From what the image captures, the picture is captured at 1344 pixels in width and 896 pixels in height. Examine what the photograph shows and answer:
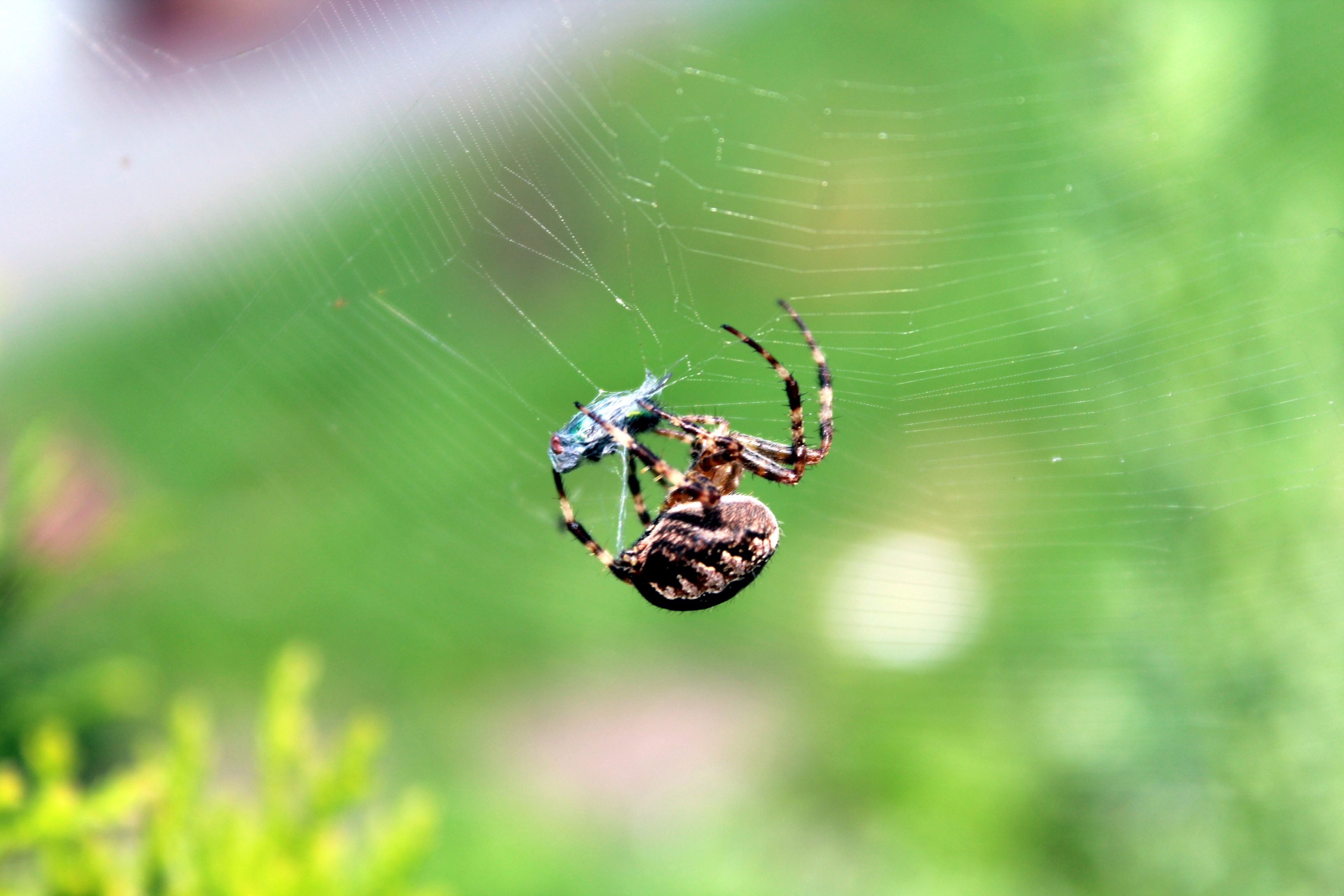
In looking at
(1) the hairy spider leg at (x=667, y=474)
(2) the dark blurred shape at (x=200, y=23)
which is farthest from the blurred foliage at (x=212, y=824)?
(2) the dark blurred shape at (x=200, y=23)

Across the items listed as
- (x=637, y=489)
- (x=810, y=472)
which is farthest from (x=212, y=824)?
(x=810, y=472)

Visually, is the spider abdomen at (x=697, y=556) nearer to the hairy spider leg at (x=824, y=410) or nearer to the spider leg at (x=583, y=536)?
the spider leg at (x=583, y=536)

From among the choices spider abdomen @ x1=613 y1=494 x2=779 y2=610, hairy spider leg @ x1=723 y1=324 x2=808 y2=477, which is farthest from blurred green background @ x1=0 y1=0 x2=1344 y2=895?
spider abdomen @ x1=613 y1=494 x2=779 y2=610

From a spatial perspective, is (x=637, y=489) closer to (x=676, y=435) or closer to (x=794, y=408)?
(x=676, y=435)

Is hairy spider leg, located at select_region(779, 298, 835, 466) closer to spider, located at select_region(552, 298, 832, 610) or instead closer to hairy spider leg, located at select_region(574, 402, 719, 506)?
spider, located at select_region(552, 298, 832, 610)

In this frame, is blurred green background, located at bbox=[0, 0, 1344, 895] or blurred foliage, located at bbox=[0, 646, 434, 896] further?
blurred green background, located at bbox=[0, 0, 1344, 895]

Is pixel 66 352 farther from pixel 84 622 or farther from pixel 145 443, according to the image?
pixel 84 622
